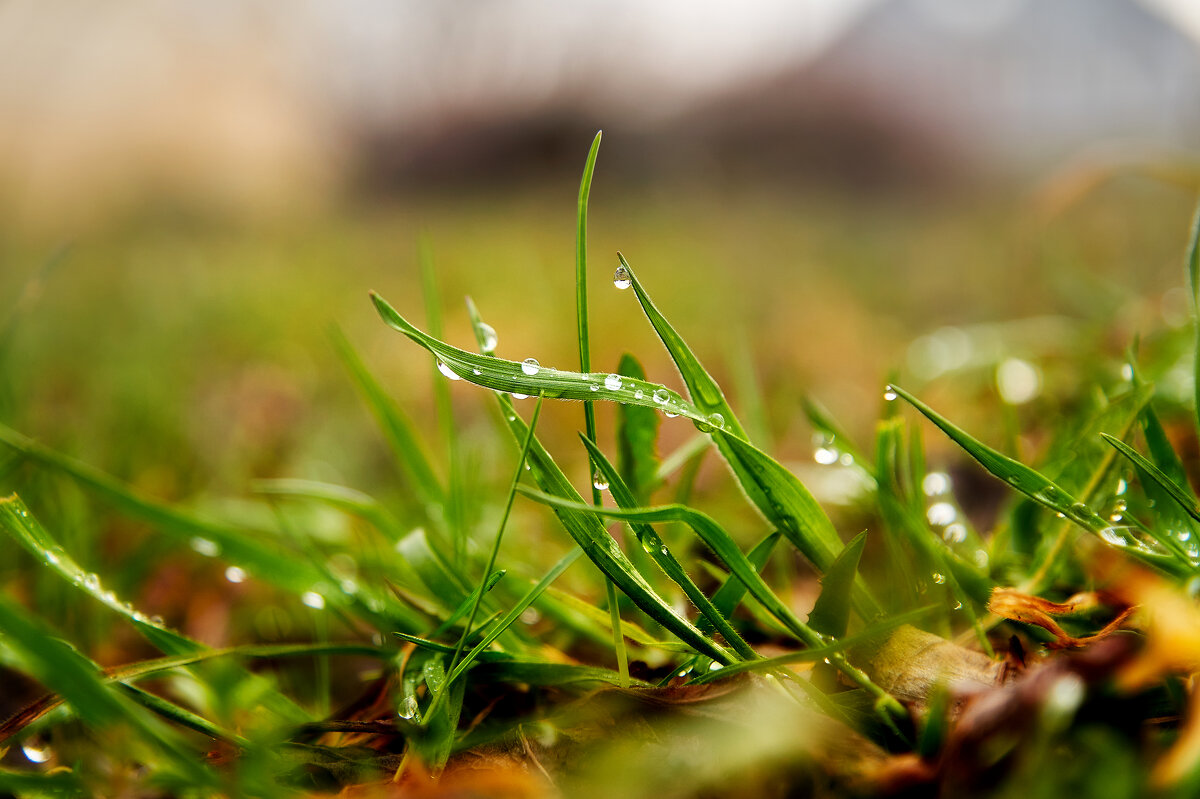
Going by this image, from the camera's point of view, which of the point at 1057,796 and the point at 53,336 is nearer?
the point at 1057,796

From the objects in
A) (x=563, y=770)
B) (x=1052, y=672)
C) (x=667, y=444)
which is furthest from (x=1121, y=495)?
(x=667, y=444)

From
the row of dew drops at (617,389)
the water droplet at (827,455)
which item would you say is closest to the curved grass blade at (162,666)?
the row of dew drops at (617,389)

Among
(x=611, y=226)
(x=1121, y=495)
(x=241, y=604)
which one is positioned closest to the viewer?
(x=1121, y=495)

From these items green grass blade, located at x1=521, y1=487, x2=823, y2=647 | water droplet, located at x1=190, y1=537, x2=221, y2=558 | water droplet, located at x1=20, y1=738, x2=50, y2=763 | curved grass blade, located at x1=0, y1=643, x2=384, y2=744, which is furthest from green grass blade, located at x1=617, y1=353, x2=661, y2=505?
water droplet, located at x1=20, y1=738, x2=50, y2=763

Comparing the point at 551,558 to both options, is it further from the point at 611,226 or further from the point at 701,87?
the point at 701,87

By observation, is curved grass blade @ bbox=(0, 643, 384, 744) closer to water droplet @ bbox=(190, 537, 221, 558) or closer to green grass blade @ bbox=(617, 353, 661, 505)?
water droplet @ bbox=(190, 537, 221, 558)

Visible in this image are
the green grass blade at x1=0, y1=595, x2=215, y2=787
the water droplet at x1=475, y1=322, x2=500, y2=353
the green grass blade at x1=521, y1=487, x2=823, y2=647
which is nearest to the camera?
the green grass blade at x1=0, y1=595, x2=215, y2=787

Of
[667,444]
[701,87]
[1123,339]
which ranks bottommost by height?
[667,444]

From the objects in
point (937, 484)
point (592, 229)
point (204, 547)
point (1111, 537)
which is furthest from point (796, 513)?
point (592, 229)
